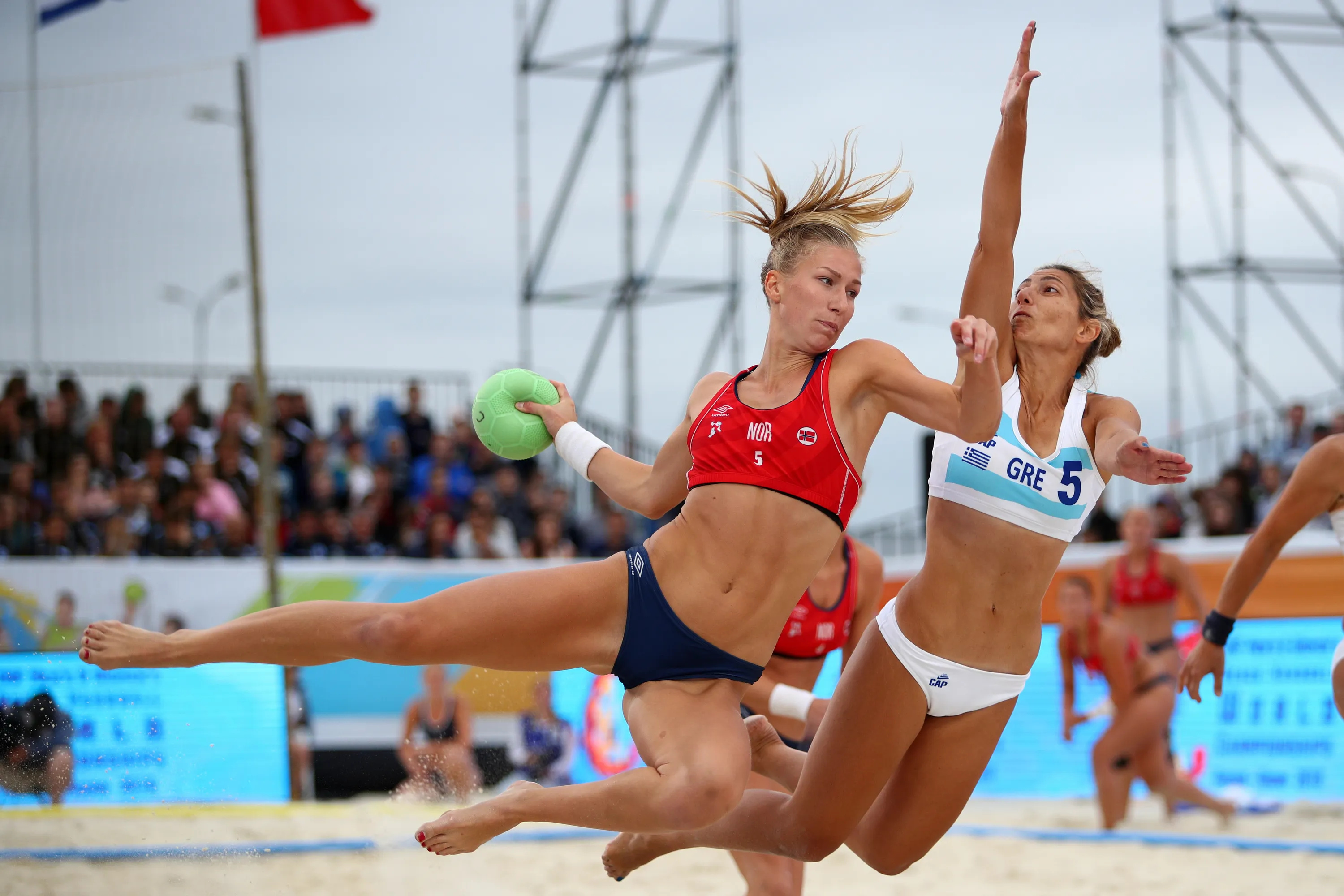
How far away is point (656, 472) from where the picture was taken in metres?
3.83

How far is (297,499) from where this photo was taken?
11.6 m

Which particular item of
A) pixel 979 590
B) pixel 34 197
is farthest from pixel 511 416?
pixel 34 197

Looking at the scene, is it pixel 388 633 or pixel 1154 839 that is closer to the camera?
pixel 388 633

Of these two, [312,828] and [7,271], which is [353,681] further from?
[7,271]

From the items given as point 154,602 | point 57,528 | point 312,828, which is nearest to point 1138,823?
point 312,828

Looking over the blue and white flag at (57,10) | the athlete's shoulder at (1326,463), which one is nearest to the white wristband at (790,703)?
the athlete's shoulder at (1326,463)

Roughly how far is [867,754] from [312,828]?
4906 mm

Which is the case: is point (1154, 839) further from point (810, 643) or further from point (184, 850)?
point (184, 850)

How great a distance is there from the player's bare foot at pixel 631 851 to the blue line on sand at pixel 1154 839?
13.1ft

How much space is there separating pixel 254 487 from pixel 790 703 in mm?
7732

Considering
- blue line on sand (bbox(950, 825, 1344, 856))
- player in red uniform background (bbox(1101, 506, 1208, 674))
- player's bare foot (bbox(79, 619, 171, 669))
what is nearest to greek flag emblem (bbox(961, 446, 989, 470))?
player's bare foot (bbox(79, 619, 171, 669))

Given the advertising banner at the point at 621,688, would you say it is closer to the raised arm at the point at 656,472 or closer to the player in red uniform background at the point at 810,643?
the player in red uniform background at the point at 810,643

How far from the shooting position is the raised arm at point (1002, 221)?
3.50 metres

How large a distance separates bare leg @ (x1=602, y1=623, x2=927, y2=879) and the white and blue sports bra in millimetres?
522
